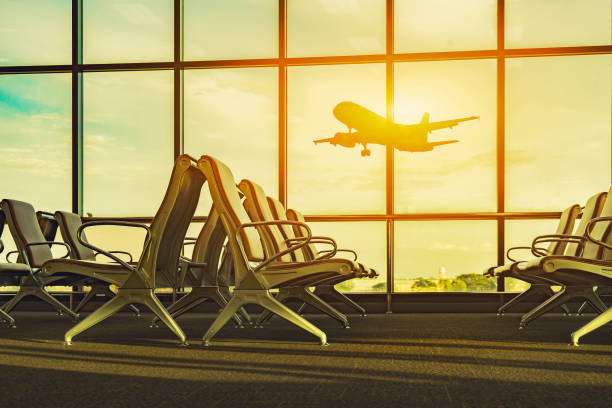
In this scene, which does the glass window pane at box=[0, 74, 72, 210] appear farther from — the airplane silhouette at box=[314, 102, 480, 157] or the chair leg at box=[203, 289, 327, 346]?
the chair leg at box=[203, 289, 327, 346]

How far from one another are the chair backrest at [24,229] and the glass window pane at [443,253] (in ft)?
12.5

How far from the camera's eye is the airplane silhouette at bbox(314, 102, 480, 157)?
25.3 feet

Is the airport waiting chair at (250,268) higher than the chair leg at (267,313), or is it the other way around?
the airport waiting chair at (250,268)

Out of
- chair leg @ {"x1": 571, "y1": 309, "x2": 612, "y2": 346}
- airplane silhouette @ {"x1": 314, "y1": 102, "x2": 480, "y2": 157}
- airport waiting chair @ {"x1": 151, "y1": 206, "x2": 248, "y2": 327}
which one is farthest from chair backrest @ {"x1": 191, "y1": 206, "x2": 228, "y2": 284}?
airplane silhouette @ {"x1": 314, "y1": 102, "x2": 480, "y2": 157}

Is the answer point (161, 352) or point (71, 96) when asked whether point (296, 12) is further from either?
point (161, 352)

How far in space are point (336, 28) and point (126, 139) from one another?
2851 mm

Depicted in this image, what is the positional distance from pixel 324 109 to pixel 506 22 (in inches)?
91.4

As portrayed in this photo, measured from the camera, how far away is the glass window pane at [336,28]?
843 cm

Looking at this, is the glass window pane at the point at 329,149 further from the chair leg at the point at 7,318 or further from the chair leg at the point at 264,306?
the chair leg at the point at 264,306

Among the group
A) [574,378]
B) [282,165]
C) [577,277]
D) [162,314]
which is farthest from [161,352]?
[282,165]

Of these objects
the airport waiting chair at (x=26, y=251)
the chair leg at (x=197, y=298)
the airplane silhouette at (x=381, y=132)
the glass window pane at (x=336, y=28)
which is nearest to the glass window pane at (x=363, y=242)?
the airplane silhouette at (x=381, y=132)

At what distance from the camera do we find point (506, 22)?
8281 mm

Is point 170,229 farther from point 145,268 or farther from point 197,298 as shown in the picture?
point 197,298

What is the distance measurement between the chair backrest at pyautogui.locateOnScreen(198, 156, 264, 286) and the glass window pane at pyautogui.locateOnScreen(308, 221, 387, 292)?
12.8 feet
